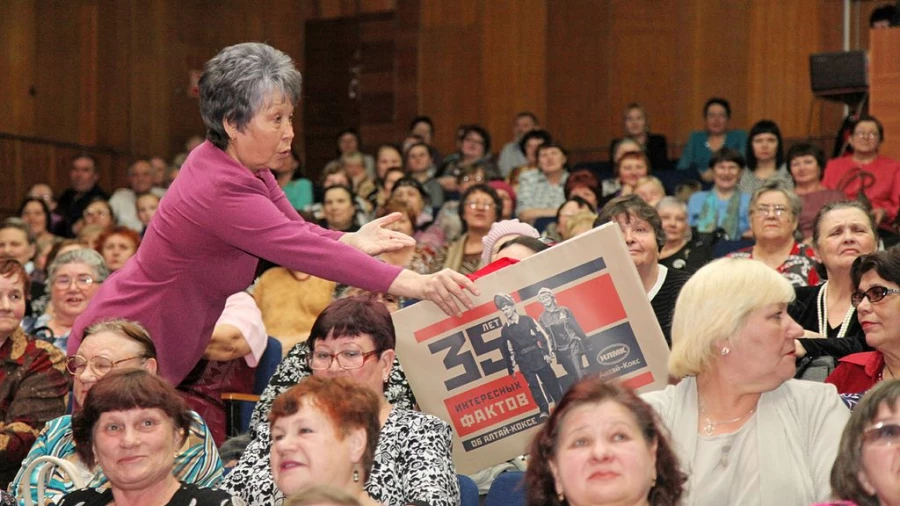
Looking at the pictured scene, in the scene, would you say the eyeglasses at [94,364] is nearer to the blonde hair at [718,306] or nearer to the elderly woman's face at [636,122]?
the blonde hair at [718,306]

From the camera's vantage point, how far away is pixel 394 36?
11.5m

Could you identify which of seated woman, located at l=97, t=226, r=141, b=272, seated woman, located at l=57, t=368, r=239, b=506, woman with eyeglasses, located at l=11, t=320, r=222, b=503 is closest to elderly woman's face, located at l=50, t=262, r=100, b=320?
seated woman, located at l=97, t=226, r=141, b=272

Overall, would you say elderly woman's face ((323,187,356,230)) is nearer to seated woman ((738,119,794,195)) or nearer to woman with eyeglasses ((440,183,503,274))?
woman with eyeglasses ((440,183,503,274))

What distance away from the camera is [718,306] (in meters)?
2.68

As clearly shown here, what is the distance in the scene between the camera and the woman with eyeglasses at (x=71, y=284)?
4918 mm

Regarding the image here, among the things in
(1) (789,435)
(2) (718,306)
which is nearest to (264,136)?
(2) (718,306)

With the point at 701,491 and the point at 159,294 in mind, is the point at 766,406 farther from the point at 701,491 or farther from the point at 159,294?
the point at 159,294

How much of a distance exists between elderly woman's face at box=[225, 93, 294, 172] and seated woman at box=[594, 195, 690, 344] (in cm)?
147

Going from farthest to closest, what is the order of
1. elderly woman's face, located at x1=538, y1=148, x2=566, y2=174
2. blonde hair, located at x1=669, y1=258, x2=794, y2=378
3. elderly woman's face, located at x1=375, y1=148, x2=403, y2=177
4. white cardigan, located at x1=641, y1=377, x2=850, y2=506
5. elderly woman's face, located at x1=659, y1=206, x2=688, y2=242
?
1. elderly woman's face, located at x1=375, y1=148, x2=403, y2=177
2. elderly woman's face, located at x1=538, y1=148, x2=566, y2=174
3. elderly woman's face, located at x1=659, y1=206, x2=688, y2=242
4. blonde hair, located at x1=669, y1=258, x2=794, y2=378
5. white cardigan, located at x1=641, y1=377, x2=850, y2=506

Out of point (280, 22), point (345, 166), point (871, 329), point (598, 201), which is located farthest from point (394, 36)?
point (871, 329)

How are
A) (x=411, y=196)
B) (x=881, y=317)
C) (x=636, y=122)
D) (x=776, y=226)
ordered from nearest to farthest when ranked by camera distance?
1. (x=881, y=317)
2. (x=776, y=226)
3. (x=411, y=196)
4. (x=636, y=122)

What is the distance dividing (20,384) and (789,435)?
2.25m

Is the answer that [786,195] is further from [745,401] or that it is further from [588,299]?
[745,401]

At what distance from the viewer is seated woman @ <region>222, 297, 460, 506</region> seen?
277 centimetres
